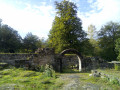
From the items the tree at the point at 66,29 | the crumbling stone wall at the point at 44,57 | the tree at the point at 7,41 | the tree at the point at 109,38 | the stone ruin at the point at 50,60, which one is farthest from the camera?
the tree at the point at 109,38

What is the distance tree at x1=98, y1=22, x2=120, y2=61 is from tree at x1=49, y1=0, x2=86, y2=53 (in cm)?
768

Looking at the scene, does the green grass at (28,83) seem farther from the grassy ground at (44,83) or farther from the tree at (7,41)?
the tree at (7,41)

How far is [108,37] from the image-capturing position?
86.3ft

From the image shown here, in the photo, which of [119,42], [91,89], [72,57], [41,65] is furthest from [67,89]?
[119,42]

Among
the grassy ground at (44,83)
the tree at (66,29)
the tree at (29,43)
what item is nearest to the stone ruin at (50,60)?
the grassy ground at (44,83)

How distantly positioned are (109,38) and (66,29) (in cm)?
1179

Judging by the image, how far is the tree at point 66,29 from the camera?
64.7ft

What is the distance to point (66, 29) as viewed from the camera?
20266 millimetres

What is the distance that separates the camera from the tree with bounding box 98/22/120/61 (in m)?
25.1

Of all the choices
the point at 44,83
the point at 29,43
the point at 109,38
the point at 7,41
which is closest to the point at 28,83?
the point at 44,83

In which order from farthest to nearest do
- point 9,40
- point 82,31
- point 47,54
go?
point 9,40 → point 82,31 → point 47,54

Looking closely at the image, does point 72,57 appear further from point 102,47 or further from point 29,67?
point 102,47

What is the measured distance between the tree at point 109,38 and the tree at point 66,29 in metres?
7.68

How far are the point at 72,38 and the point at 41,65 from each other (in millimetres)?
10167
